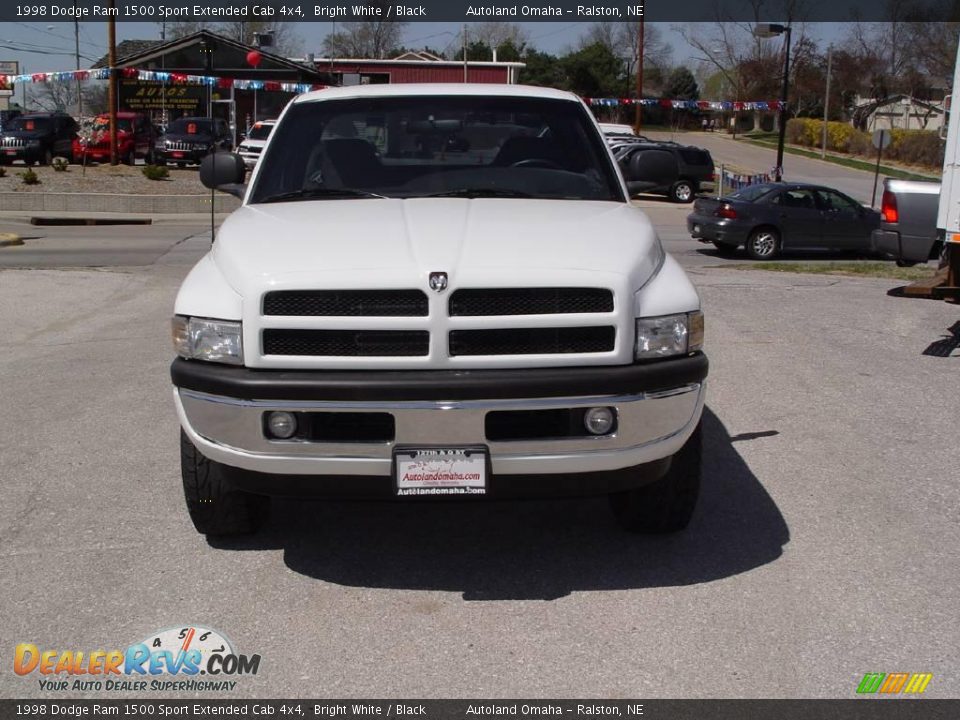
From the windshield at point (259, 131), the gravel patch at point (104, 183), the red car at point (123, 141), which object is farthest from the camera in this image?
the red car at point (123, 141)

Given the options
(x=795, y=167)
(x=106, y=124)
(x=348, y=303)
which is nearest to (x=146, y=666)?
(x=348, y=303)

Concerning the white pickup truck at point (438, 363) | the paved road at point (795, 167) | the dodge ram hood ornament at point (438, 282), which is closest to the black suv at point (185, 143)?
the paved road at point (795, 167)

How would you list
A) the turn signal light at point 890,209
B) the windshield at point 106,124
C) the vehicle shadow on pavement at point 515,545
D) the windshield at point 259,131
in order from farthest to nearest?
the windshield at point 106,124 < the windshield at point 259,131 < the turn signal light at point 890,209 < the vehicle shadow on pavement at point 515,545

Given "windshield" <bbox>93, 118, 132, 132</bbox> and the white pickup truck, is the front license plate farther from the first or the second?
"windshield" <bbox>93, 118, 132, 132</bbox>

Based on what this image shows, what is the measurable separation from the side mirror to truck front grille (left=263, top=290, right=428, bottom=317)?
2.22 meters

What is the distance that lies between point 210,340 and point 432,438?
0.92 metres

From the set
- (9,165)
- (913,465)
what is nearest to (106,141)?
(9,165)

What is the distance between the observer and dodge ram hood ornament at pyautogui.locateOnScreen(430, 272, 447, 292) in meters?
3.94

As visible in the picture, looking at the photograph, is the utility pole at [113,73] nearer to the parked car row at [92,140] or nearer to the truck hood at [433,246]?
the parked car row at [92,140]

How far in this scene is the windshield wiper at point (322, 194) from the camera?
5.16 m

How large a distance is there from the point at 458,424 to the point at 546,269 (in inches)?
25.7

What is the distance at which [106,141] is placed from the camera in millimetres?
33312

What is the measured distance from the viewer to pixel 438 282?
12.9 ft
